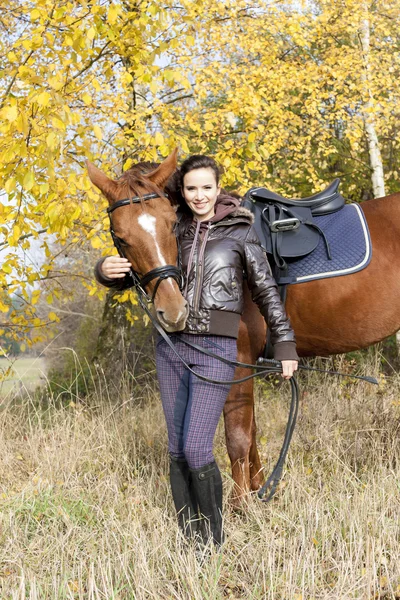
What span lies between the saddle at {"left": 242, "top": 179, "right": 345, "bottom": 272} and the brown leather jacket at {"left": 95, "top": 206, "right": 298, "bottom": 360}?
0.49 meters

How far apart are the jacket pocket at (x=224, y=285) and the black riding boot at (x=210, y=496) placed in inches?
28.1

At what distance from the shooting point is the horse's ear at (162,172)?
7.89 feet

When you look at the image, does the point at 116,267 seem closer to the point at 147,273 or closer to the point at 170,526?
the point at 147,273

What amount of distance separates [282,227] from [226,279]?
0.77 m

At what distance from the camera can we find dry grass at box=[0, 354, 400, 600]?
2262mm

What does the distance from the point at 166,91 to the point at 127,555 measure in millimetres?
6922

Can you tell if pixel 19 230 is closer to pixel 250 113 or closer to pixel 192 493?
pixel 192 493

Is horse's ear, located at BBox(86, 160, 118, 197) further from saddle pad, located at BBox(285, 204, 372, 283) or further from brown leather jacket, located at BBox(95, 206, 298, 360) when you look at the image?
saddle pad, located at BBox(285, 204, 372, 283)

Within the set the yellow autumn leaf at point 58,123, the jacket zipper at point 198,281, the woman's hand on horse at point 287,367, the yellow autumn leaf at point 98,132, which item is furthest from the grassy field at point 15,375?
the woman's hand on horse at point 287,367

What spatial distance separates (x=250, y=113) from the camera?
5199mm

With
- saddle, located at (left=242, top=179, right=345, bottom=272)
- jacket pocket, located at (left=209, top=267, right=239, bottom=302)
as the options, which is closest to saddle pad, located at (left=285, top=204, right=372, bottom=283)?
saddle, located at (left=242, top=179, right=345, bottom=272)

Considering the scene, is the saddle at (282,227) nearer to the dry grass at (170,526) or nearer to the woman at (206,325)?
the woman at (206,325)

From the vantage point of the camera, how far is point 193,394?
241cm

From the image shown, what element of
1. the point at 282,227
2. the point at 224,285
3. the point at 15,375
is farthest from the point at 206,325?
the point at 15,375
